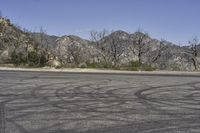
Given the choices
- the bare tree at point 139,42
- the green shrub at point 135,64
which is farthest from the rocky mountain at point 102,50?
the green shrub at point 135,64

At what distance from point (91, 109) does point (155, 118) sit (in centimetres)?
201

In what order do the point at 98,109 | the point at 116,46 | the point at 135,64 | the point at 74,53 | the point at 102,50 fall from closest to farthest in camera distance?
1. the point at 98,109
2. the point at 135,64
3. the point at 74,53
4. the point at 102,50
5. the point at 116,46

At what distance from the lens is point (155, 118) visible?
416 inches

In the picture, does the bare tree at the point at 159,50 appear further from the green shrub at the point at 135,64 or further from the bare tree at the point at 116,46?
the green shrub at the point at 135,64

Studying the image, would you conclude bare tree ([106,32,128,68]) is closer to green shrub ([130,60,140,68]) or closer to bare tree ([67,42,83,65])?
bare tree ([67,42,83,65])

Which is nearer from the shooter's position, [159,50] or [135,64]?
[135,64]

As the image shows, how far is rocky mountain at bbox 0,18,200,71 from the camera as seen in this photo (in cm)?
4421

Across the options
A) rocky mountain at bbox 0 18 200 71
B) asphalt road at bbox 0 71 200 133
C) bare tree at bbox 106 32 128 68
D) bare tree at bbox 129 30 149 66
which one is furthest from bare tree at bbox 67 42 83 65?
asphalt road at bbox 0 71 200 133

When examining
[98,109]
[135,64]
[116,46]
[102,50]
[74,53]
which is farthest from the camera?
[116,46]

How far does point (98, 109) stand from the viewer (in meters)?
12.0

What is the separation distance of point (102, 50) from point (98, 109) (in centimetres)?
4024

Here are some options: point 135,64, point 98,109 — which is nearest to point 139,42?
point 135,64

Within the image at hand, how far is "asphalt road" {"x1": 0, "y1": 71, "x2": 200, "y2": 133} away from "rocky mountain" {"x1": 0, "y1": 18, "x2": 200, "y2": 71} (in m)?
25.6

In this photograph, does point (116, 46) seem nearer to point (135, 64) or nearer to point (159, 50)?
point (159, 50)
